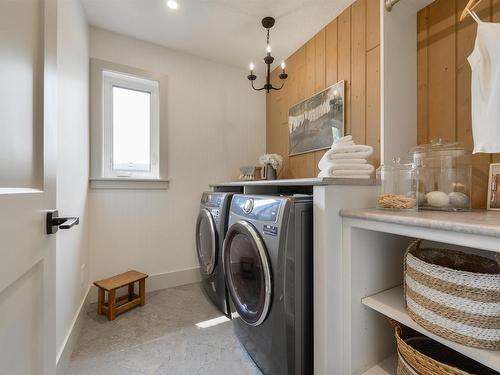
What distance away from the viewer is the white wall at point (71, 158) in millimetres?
1187

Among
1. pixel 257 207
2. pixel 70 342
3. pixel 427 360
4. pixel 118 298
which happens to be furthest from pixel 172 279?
pixel 427 360

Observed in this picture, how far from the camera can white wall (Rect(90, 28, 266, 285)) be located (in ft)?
6.46

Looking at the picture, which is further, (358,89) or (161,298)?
(161,298)

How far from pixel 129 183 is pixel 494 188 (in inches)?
91.5

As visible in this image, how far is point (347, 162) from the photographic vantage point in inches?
45.5

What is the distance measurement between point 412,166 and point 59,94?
69.5 inches

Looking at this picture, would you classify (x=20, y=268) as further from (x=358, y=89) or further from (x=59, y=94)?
(x=358, y=89)

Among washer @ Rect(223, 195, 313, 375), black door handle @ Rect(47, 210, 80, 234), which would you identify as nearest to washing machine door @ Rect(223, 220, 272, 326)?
washer @ Rect(223, 195, 313, 375)

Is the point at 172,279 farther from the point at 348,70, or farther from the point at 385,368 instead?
the point at 348,70

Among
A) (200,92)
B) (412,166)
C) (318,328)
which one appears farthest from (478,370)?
(200,92)

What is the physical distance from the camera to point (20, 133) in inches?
21.0

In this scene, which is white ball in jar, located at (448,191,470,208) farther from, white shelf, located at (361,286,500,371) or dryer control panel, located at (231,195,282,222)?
dryer control panel, located at (231,195,282,222)

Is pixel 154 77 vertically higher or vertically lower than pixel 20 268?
higher

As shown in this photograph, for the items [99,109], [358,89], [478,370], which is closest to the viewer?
[478,370]
